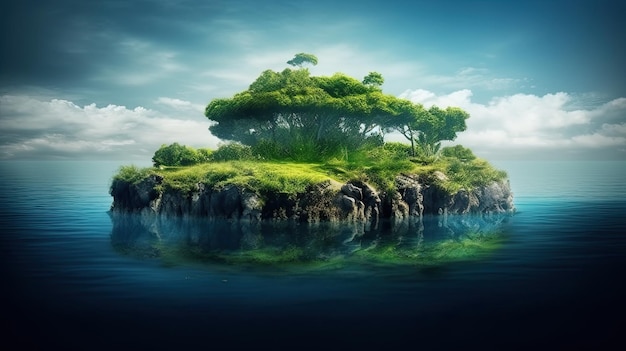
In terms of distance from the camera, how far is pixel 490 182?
50250 millimetres

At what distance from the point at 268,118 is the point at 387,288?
42.6 m

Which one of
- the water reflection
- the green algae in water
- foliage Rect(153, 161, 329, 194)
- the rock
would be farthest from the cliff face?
the green algae in water

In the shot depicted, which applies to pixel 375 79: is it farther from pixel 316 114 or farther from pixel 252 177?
pixel 252 177

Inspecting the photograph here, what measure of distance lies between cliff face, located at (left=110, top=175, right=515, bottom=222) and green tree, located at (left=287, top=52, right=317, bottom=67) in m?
28.6

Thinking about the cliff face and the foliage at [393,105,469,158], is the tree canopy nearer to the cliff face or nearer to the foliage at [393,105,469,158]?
the foliage at [393,105,469,158]

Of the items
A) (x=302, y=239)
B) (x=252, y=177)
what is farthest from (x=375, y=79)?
(x=302, y=239)

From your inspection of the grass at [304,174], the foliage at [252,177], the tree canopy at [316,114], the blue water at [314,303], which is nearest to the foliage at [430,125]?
the tree canopy at [316,114]

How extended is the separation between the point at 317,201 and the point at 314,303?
2565 cm

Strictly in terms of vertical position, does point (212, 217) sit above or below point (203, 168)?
below

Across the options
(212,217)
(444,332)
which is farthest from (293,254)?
(212,217)

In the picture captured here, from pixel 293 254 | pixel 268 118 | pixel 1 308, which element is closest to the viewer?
pixel 1 308

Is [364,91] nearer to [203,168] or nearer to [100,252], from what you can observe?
[203,168]

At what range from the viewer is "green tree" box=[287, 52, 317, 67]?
67250 mm

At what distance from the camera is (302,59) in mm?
67625
